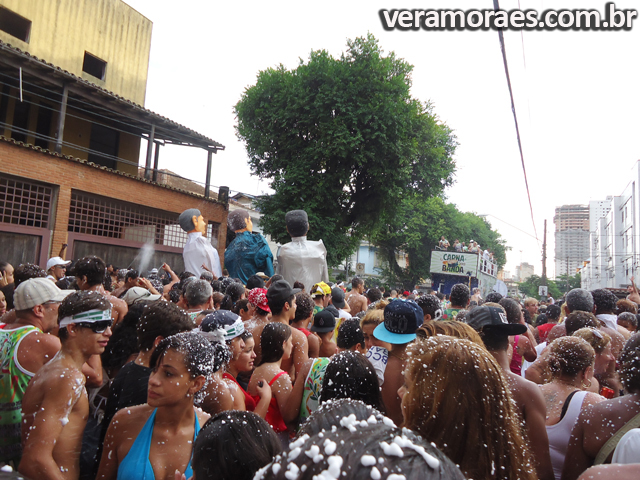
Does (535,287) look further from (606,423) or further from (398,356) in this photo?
(606,423)

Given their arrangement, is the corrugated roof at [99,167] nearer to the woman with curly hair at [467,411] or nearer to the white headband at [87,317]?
the white headband at [87,317]

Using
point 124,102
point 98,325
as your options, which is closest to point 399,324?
point 98,325

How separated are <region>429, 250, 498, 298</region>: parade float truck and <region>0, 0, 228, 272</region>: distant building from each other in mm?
12844

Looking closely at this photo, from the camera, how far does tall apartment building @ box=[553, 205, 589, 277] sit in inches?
3573

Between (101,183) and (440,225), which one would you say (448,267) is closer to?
(440,225)

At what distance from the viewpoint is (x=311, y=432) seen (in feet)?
3.18

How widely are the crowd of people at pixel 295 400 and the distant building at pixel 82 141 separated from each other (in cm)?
1089

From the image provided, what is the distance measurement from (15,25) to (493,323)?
18748mm

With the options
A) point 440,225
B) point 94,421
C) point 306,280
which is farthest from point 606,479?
point 440,225

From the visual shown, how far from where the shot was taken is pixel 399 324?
292cm

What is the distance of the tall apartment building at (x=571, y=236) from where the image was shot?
9075 centimetres

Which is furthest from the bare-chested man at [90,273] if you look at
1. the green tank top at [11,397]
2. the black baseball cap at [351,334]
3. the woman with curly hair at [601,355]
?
the woman with curly hair at [601,355]

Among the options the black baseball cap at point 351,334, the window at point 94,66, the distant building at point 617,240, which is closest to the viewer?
the black baseball cap at point 351,334

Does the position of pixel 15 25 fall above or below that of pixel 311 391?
above
